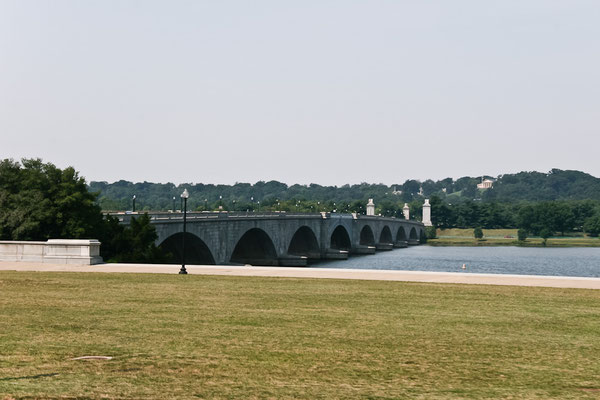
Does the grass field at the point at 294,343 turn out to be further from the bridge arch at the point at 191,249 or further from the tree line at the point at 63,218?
the bridge arch at the point at 191,249

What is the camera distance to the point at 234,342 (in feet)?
53.9

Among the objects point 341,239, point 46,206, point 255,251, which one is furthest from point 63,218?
point 341,239

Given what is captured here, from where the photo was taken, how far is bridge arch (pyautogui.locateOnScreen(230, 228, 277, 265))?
360 ft

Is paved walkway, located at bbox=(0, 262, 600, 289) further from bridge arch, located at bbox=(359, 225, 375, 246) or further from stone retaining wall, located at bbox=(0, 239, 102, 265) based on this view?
bridge arch, located at bbox=(359, 225, 375, 246)

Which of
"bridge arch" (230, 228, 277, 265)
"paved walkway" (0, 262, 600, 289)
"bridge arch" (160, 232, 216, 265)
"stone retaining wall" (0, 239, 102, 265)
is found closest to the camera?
"paved walkway" (0, 262, 600, 289)

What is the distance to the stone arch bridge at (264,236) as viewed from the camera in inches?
3063

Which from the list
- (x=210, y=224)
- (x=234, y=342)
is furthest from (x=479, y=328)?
(x=210, y=224)

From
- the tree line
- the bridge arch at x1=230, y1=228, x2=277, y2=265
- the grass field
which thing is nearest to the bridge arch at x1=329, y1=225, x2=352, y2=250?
the bridge arch at x1=230, y1=228, x2=277, y2=265

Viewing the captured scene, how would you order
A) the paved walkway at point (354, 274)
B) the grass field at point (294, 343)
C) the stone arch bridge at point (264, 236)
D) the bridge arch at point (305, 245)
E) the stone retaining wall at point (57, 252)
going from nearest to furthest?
the grass field at point (294, 343) < the paved walkway at point (354, 274) < the stone retaining wall at point (57, 252) < the stone arch bridge at point (264, 236) < the bridge arch at point (305, 245)

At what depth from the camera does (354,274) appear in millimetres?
36219

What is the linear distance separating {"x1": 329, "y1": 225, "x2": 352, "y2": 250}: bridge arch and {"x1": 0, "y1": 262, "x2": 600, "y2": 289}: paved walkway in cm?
12017

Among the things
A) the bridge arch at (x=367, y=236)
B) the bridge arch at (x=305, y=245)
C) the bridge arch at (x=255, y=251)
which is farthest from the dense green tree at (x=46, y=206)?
the bridge arch at (x=367, y=236)

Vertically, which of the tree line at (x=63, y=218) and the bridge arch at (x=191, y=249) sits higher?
the tree line at (x=63, y=218)

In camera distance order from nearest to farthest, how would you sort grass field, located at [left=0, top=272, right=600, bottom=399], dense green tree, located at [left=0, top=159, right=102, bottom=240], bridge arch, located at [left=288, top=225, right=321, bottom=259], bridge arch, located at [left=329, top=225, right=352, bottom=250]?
1. grass field, located at [left=0, top=272, right=600, bottom=399]
2. dense green tree, located at [left=0, top=159, right=102, bottom=240]
3. bridge arch, located at [left=288, top=225, right=321, bottom=259]
4. bridge arch, located at [left=329, top=225, right=352, bottom=250]
